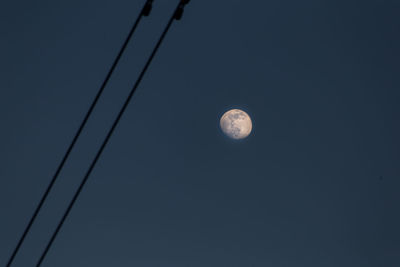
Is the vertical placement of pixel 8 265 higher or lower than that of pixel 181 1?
lower

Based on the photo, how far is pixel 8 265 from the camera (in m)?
12.6

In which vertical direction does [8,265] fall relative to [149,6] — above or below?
below

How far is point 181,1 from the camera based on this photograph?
34.7 feet

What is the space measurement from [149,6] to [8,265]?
7.24m

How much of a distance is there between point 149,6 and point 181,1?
0.67 meters

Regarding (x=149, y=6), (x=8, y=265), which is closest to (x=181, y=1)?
(x=149, y=6)

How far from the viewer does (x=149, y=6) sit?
10531 mm

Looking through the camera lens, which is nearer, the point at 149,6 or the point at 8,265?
the point at 149,6

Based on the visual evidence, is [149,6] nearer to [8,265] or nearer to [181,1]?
[181,1]

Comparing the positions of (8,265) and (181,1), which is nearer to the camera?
(181,1)

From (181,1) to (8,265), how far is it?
7675mm
